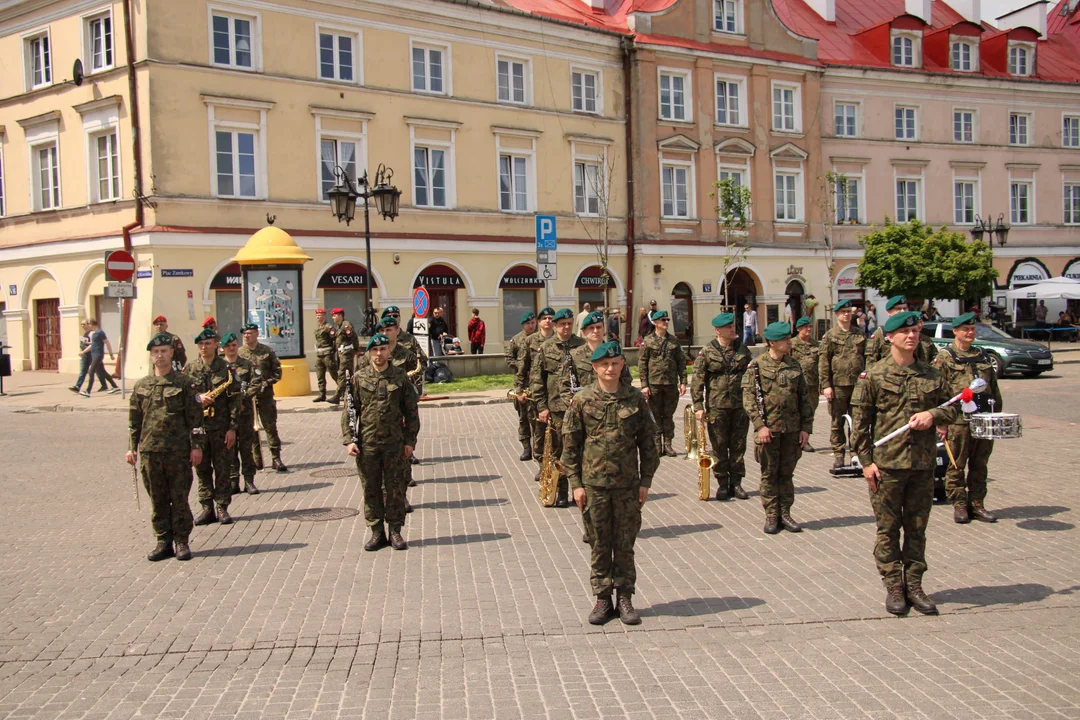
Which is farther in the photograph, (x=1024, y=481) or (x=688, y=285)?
(x=688, y=285)

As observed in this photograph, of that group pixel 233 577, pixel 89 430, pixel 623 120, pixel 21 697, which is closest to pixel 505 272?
pixel 623 120

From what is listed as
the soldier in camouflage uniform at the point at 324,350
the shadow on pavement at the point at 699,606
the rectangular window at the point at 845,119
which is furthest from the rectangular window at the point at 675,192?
the shadow on pavement at the point at 699,606

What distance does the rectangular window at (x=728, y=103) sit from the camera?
38625 mm

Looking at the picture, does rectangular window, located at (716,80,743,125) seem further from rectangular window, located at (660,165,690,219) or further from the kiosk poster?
the kiosk poster

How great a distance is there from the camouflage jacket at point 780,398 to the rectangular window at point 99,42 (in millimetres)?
25192

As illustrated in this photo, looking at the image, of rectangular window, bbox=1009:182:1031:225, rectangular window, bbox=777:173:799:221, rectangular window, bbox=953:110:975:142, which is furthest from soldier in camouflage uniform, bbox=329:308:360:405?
rectangular window, bbox=1009:182:1031:225

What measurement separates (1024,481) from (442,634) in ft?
25.6

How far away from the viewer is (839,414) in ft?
39.9

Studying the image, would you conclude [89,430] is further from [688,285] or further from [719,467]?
[688,285]

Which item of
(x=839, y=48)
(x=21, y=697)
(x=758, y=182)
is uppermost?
(x=839, y=48)

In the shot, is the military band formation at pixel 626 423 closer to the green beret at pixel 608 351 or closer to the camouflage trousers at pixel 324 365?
the green beret at pixel 608 351

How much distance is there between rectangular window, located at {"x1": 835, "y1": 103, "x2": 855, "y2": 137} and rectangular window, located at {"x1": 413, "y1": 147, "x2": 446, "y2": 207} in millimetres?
18846

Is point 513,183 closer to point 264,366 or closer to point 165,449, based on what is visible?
point 264,366

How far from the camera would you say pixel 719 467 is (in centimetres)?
1059
